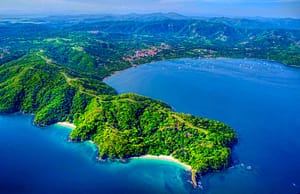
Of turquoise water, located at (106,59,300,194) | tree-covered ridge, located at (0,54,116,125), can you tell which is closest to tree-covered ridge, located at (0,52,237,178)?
tree-covered ridge, located at (0,54,116,125)

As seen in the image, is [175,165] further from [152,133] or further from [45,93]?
[45,93]

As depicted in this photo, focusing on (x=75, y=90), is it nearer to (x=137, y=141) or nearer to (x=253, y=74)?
(x=137, y=141)

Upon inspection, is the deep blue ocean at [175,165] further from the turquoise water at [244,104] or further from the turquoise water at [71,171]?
the turquoise water at [244,104]

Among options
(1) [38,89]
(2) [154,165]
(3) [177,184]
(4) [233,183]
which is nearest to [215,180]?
(4) [233,183]

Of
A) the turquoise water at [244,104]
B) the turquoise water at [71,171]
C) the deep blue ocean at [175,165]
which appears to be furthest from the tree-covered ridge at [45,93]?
the turquoise water at [244,104]

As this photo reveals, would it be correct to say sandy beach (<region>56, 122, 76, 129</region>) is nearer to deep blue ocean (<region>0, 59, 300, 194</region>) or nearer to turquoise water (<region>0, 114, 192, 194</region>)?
deep blue ocean (<region>0, 59, 300, 194</region>)

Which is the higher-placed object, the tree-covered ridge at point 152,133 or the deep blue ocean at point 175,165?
the tree-covered ridge at point 152,133
